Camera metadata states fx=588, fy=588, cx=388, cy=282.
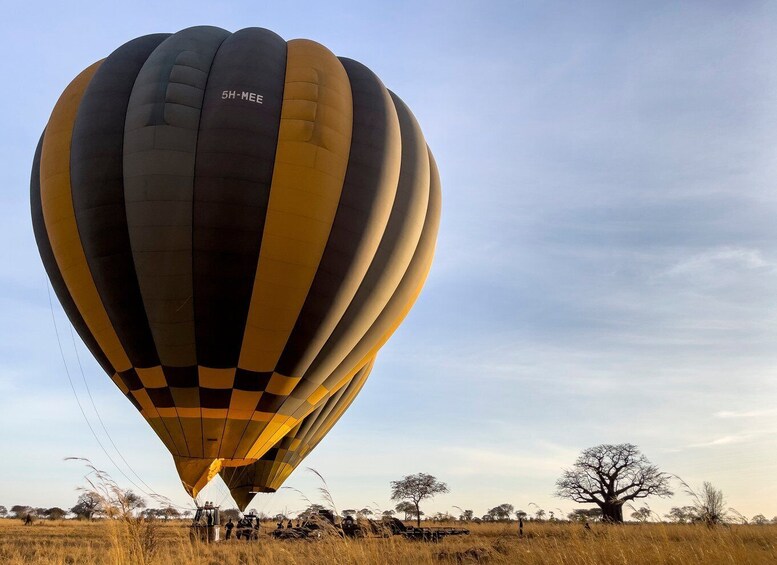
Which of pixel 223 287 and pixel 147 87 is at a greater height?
pixel 147 87

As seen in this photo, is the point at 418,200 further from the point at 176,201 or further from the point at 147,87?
the point at 147,87

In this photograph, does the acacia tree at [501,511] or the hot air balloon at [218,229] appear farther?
the acacia tree at [501,511]

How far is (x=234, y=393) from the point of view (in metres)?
15.6

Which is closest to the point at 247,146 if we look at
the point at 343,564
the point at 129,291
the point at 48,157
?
the point at 129,291

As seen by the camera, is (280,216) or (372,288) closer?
(280,216)

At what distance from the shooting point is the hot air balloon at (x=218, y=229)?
14.9 metres

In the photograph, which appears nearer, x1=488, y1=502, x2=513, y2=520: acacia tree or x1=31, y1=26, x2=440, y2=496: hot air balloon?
x1=31, y1=26, x2=440, y2=496: hot air balloon

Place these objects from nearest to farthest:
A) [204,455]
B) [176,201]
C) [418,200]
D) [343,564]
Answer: [343,564]
[176,201]
[204,455]
[418,200]

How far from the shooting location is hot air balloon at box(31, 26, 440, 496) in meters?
14.9

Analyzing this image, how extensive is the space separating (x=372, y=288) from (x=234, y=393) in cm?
473

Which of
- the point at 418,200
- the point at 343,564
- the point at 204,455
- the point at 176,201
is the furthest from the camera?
the point at 418,200

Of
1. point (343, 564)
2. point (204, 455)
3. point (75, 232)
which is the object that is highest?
point (75, 232)

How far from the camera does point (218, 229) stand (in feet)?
48.4

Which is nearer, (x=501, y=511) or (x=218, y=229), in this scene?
(x=218, y=229)
